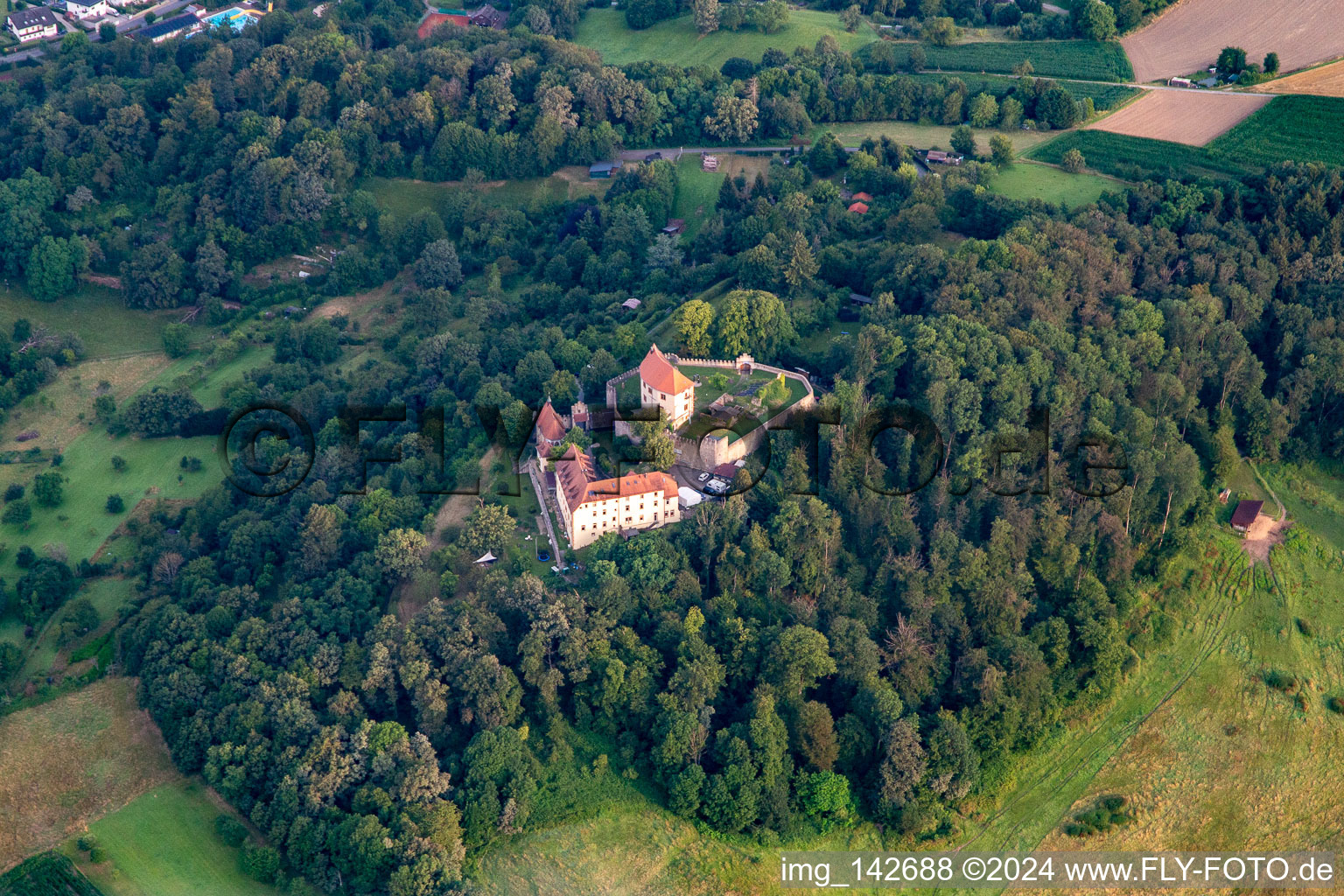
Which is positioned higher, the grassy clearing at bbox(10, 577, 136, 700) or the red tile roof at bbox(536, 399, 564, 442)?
the red tile roof at bbox(536, 399, 564, 442)

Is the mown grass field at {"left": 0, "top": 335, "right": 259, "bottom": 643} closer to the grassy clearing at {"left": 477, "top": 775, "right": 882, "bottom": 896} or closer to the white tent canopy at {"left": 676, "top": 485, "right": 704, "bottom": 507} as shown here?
the white tent canopy at {"left": 676, "top": 485, "right": 704, "bottom": 507}

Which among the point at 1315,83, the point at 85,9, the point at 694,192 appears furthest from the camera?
the point at 85,9

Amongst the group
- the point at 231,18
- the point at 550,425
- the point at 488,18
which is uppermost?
the point at 231,18

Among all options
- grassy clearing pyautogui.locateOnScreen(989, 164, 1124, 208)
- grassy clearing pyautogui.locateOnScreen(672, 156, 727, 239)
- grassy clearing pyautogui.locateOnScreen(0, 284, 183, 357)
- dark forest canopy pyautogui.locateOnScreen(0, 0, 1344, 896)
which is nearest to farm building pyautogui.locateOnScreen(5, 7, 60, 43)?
dark forest canopy pyautogui.locateOnScreen(0, 0, 1344, 896)

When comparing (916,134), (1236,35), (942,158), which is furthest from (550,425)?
(1236,35)

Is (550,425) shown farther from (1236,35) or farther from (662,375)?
(1236,35)

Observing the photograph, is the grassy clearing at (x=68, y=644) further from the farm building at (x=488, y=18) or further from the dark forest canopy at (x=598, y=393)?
the farm building at (x=488, y=18)

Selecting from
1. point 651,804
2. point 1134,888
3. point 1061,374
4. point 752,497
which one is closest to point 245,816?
point 651,804
